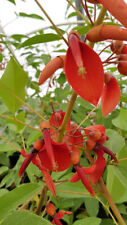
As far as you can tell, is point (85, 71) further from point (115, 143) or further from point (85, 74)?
point (115, 143)

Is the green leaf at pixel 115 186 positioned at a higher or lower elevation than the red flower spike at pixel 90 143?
lower

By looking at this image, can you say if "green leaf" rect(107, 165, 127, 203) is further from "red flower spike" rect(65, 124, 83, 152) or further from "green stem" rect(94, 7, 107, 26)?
"green stem" rect(94, 7, 107, 26)

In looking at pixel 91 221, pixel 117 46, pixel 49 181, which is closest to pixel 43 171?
pixel 49 181

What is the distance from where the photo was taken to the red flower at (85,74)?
28cm

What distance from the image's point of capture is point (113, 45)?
376mm

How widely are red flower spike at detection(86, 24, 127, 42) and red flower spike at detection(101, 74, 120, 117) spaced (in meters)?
0.13

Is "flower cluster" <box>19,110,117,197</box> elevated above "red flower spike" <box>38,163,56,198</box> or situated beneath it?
elevated above

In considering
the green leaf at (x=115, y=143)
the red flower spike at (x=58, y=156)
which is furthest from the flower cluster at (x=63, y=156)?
the green leaf at (x=115, y=143)

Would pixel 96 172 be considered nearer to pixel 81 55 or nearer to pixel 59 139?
pixel 59 139

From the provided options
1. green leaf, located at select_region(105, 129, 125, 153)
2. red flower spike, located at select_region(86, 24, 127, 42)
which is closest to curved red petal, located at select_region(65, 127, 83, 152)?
green leaf, located at select_region(105, 129, 125, 153)

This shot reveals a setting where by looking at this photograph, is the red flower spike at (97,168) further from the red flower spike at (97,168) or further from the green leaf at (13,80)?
the green leaf at (13,80)

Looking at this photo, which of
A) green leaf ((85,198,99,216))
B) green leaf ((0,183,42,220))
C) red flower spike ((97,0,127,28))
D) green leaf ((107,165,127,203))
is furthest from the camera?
green leaf ((85,198,99,216))

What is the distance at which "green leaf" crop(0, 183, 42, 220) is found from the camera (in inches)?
13.5

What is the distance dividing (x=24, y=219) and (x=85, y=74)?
0.69 ft
